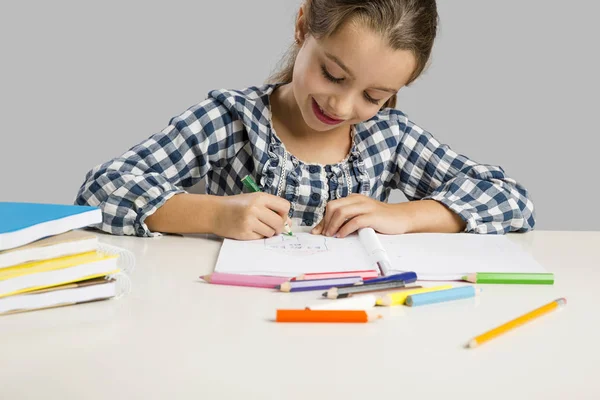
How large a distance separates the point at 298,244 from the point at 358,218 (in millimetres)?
161

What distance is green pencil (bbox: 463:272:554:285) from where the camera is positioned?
127cm

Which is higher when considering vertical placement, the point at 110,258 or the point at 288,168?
the point at 288,168

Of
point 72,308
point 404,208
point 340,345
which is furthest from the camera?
point 404,208

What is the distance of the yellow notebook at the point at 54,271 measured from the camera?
1016 mm

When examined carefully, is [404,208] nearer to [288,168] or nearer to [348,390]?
[288,168]

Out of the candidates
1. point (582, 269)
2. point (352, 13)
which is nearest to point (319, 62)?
point (352, 13)

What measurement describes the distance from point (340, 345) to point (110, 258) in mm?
338

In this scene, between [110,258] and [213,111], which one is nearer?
[110,258]

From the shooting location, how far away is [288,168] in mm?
1840

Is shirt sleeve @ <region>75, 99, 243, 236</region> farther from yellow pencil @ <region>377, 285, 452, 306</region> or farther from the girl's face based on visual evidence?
yellow pencil @ <region>377, 285, 452, 306</region>

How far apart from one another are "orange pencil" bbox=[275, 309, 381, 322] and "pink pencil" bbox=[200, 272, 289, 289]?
15 cm

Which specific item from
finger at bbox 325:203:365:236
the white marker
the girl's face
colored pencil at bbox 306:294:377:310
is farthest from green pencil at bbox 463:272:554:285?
the girl's face

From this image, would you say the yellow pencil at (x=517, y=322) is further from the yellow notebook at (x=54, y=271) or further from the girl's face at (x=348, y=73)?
the girl's face at (x=348, y=73)

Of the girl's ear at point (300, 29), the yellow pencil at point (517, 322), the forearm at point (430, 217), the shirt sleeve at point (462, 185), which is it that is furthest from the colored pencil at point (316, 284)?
the girl's ear at point (300, 29)
